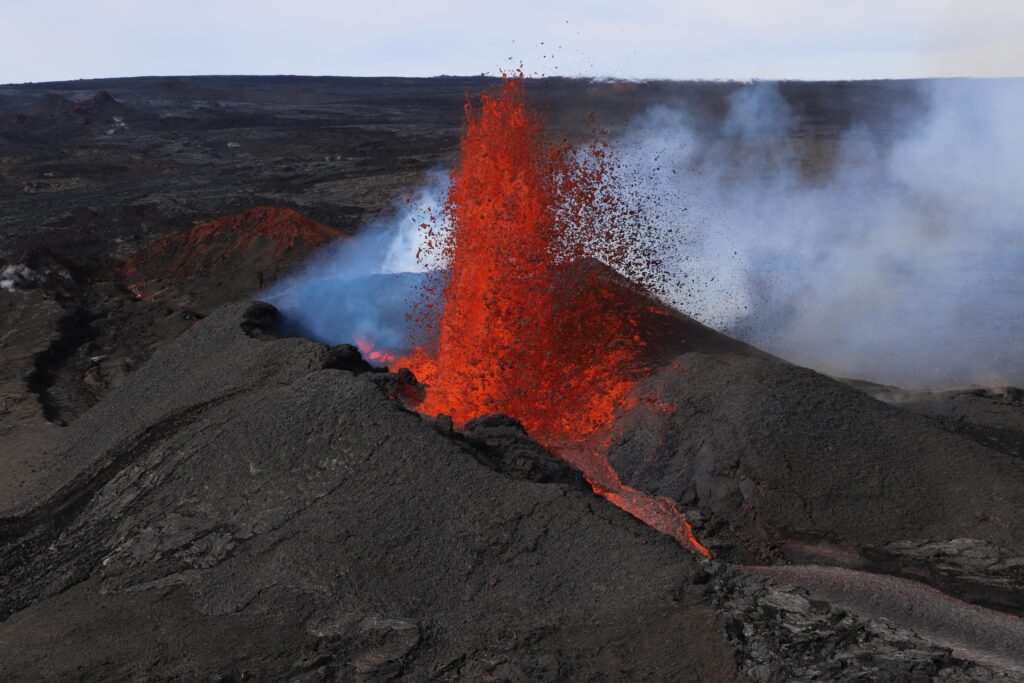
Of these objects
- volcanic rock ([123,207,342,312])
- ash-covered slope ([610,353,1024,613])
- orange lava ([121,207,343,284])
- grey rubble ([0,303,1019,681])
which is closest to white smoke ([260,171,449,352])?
volcanic rock ([123,207,342,312])

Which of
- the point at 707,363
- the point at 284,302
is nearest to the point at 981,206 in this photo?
the point at 707,363

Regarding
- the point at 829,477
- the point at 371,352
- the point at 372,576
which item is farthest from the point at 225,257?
the point at 829,477

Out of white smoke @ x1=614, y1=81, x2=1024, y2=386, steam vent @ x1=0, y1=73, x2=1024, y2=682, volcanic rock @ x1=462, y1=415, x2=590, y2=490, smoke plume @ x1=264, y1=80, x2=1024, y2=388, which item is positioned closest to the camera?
steam vent @ x1=0, y1=73, x2=1024, y2=682

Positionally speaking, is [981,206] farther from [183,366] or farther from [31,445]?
[31,445]

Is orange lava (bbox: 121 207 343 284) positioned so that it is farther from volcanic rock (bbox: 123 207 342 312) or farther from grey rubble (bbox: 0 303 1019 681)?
grey rubble (bbox: 0 303 1019 681)

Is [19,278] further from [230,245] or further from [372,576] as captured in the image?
[372,576]
